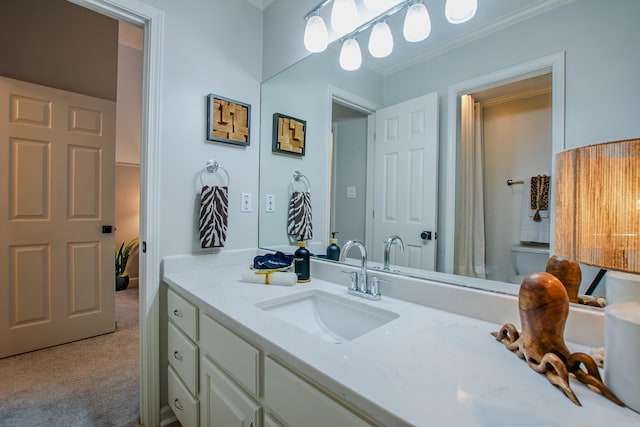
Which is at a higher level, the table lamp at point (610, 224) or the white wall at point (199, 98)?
the white wall at point (199, 98)

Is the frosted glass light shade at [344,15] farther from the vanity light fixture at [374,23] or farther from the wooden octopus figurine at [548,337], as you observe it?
the wooden octopus figurine at [548,337]

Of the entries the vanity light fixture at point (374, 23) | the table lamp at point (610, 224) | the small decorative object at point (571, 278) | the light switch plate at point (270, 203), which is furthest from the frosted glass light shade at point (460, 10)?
the light switch plate at point (270, 203)

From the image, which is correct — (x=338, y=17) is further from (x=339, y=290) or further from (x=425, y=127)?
(x=339, y=290)

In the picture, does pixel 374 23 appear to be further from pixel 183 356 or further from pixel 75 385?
pixel 75 385

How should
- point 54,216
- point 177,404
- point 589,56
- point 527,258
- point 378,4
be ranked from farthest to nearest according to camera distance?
point 54,216, point 177,404, point 378,4, point 527,258, point 589,56

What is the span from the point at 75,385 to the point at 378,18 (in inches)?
106

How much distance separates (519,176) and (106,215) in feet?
9.56

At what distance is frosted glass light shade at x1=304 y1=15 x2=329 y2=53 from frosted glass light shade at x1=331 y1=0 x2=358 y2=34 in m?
0.09

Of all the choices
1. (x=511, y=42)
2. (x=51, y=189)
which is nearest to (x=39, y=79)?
(x=51, y=189)

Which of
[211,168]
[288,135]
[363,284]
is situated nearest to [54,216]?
[211,168]

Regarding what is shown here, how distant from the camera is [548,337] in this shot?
0.64 metres

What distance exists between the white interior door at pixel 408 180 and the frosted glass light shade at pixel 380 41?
10.3 inches

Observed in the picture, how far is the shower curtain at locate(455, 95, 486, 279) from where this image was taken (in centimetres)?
100

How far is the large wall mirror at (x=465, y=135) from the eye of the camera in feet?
2.72
